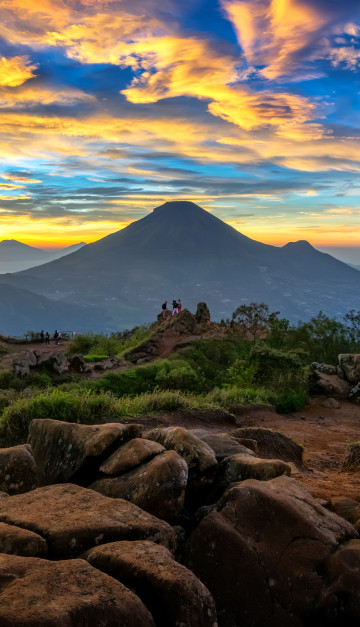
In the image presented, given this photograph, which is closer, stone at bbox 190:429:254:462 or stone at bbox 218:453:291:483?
stone at bbox 218:453:291:483

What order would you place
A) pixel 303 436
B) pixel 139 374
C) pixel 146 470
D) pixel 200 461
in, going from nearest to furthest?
pixel 146 470 → pixel 200 461 → pixel 303 436 → pixel 139 374

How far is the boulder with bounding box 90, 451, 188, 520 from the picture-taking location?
612 cm

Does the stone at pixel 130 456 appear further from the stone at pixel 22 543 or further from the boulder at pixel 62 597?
the boulder at pixel 62 597

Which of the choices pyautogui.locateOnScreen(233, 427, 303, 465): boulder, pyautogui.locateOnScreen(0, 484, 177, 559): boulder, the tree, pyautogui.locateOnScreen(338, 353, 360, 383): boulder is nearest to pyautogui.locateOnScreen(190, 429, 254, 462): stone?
pyautogui.locateOnScreen(233, 427, 303, 465): boulder

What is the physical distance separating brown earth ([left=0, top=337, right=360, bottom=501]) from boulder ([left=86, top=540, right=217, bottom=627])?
4.56 meters

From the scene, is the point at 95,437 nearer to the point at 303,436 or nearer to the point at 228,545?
the point at 228,545

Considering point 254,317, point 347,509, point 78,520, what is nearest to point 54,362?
point 254,317

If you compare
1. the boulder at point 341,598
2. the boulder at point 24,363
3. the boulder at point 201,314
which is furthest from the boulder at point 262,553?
the boulder at point 201,314

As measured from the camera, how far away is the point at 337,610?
17.2 ft

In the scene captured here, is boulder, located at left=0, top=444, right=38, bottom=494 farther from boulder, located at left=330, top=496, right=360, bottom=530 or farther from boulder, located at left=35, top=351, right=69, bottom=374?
boulder, located at left=35, top=351, right=69, bottom=374

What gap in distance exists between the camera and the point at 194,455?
285 inches

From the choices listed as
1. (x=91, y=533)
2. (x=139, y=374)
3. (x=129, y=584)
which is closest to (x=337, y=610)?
(x=129, y=584)

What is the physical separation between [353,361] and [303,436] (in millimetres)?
8007

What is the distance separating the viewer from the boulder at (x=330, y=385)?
2036cm
